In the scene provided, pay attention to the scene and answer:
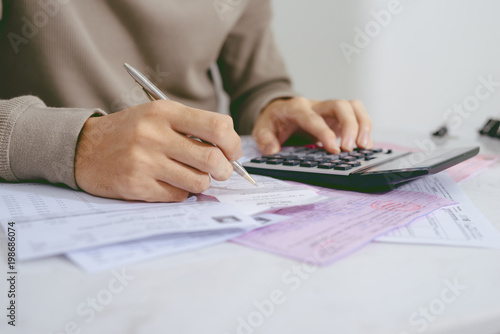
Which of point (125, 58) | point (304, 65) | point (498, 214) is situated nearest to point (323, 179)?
point (498, 214)

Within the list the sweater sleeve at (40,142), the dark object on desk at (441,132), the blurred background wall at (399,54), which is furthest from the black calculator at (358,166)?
the blurred background wall at (399,54)

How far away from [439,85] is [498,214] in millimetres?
1424

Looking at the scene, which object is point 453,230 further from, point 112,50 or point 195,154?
point 112,50

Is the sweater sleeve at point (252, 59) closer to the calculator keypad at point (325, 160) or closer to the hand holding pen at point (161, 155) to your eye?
the calculator keypad at point (325, 160)

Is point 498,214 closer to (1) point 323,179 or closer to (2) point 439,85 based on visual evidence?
(1) point 323,179

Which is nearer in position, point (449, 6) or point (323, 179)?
point (323, 179)

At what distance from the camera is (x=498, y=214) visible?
0.39 m

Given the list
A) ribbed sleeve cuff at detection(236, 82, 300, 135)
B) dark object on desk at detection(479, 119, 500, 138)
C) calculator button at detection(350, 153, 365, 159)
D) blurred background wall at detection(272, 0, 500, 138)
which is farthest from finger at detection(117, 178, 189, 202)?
blurred background wall at detection(272, 0, 500, 138)

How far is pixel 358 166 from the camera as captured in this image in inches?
18.9

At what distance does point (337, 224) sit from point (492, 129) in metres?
0.73

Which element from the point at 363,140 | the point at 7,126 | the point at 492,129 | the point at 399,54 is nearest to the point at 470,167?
the point at 363,140

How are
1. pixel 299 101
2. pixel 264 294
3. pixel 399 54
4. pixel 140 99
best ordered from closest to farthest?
pixel 264 294, pixel 299 101, pixel 140 99, pixel 399 54

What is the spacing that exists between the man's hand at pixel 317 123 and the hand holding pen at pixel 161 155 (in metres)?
0.24

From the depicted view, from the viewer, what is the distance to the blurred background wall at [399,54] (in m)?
1.53
